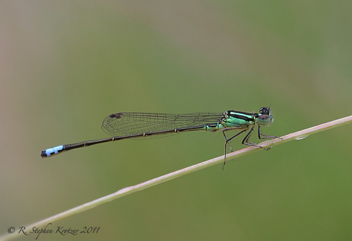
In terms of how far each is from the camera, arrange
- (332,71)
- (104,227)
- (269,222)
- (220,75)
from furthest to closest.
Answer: (220,75), (104,227), (332,71), (269,222)

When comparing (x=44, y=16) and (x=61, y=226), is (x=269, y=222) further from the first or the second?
(x=44, y=16)

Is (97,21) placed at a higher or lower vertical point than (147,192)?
higher

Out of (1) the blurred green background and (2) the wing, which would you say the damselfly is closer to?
(2) the wing

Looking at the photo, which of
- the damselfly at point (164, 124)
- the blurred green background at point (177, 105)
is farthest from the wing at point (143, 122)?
the blurred green background at point (177, 105)

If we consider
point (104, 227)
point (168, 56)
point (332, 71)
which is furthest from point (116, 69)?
point (332, 71)

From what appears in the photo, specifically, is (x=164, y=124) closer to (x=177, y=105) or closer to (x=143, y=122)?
(x=143, y=122)
